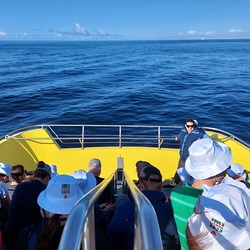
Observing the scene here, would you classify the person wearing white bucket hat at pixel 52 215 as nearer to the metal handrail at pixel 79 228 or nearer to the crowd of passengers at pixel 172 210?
the crowd of passengers at pixel 172 210

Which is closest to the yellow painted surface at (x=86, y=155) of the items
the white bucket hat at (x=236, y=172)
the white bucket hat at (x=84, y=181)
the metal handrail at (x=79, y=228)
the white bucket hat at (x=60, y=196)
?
the white bucket hat at (x=236, y=172)

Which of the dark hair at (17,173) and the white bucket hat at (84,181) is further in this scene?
the dark hair at (17,173)

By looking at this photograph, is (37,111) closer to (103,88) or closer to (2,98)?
(2,98)

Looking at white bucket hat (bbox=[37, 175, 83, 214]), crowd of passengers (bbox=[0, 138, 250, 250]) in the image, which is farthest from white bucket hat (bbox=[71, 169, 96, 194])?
white bucket hat (bbox=[37, 175, 83, 214])

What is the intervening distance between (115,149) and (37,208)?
5.62 metres

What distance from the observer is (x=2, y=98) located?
24.0m

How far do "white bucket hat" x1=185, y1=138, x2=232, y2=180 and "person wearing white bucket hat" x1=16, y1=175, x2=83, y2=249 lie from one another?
1.08m

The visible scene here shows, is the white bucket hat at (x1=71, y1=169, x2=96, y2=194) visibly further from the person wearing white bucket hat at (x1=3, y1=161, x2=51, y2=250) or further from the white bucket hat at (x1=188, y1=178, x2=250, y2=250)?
the white bucket hat at (x1=188, y1=178, x2=250, y2=250)

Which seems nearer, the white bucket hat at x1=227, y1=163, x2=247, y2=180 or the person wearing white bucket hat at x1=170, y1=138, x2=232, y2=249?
the person wearing white bucket hat at x1=170, y1=138, x2=232, y2=249

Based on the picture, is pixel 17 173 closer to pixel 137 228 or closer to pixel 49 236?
pixel 49 236

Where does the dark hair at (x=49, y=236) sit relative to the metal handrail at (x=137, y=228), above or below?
below

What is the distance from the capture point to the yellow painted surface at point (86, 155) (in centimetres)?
798

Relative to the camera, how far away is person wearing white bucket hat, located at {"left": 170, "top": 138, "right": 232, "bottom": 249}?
6.89 feet

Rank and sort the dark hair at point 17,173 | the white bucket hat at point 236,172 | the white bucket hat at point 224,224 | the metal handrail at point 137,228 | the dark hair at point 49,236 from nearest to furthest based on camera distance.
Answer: the metal handrail at point 137,228 < the white bucket hat at point 224,224 < the dark hair at point 49,236 < the white bucket hat at point 236,172 < the dark hair at point 17,173
